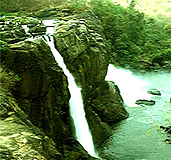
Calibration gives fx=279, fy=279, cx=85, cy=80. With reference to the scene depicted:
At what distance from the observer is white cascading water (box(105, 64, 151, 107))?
89.7 feet

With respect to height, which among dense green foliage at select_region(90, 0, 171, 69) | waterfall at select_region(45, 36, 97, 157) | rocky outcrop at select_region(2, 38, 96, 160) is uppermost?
rocky outcrop at select_region(2, 38, 96, 160)

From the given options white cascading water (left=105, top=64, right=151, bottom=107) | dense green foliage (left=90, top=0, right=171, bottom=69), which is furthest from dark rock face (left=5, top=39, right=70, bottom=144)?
dense green foliage (left=90, top=0, right=171, bottom=69)

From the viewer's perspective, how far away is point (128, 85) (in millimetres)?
31719

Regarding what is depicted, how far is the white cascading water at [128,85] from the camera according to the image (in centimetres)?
2733

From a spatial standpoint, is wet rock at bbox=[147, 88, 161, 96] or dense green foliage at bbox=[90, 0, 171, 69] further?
dense green foliage at bbox=[90, 0, 171, 69]

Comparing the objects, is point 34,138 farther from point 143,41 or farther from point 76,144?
point 143,41

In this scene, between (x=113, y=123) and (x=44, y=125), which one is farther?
(x=113, y=123)

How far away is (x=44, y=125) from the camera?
448 inches

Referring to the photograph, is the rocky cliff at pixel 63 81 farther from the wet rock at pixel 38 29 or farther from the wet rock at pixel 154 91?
the wet rock at pixel 154 91

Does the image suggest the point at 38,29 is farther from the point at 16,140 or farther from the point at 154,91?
the point at 154,91

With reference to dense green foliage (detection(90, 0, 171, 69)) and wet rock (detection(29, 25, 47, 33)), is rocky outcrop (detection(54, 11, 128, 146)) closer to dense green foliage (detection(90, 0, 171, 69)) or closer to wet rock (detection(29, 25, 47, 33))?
wet rock (detection(29, 25, 47, 33))

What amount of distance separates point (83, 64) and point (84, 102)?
2.91 m

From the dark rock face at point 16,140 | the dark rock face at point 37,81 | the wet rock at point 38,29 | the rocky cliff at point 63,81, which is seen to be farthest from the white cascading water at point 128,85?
the dark rock face at point 16,140

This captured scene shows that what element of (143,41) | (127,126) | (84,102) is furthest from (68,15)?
(143,41)
